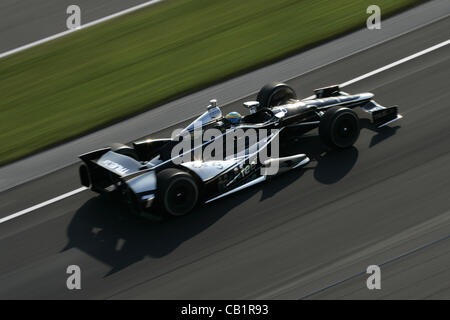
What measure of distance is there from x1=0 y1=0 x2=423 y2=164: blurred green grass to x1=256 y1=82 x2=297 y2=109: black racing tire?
2121mm

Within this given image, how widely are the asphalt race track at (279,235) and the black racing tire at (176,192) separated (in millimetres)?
202

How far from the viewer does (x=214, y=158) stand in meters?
10.5

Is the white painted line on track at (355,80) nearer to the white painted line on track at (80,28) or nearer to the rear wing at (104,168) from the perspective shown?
the rear wing at (104,168)

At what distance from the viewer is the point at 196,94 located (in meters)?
13.6

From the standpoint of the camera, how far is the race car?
9.83 metres

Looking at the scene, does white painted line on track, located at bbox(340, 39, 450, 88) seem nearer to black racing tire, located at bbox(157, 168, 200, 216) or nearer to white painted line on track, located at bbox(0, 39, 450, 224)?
white painted line on track, located at bbox(0, 39, 450, 224)

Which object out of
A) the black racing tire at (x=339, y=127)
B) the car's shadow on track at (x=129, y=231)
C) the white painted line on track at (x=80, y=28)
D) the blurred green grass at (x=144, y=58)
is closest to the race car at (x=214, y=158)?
the black racing tire at (x=339, y=127)

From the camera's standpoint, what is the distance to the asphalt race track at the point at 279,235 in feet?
28.9

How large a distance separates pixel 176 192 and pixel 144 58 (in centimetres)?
575

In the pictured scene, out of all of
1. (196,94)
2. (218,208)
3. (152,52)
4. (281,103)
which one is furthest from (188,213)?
(152,52)

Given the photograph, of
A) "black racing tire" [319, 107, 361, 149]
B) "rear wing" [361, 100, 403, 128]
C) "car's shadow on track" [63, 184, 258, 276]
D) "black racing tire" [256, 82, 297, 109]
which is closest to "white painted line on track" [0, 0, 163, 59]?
"black racing tire" [256, 82, 297, 109]

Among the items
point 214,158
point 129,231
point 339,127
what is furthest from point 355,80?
point 129,231

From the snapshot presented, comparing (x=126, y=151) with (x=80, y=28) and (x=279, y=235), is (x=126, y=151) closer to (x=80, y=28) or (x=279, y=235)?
(x=279, y=235)
